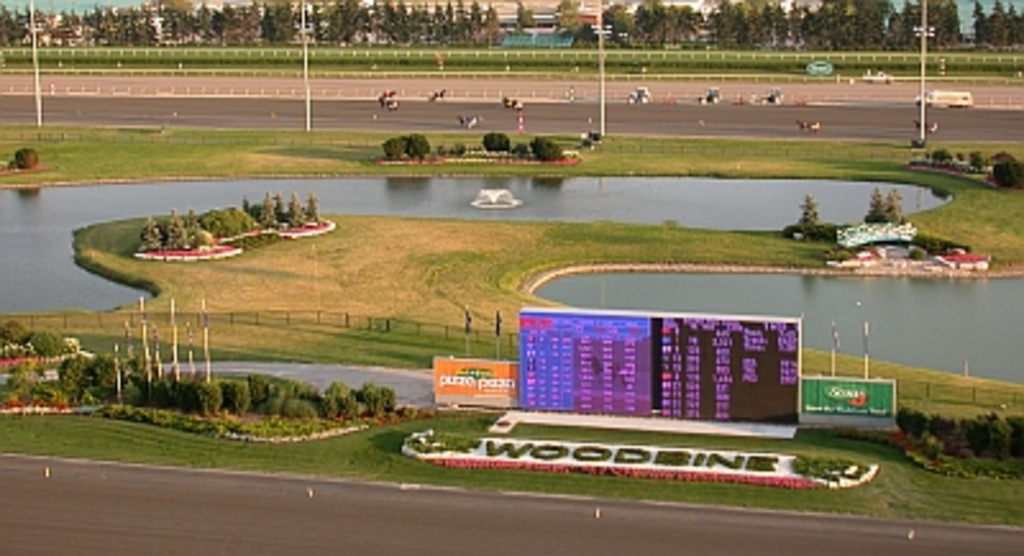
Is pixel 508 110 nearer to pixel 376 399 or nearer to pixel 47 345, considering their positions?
pixel 47 345

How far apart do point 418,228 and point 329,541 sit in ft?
124

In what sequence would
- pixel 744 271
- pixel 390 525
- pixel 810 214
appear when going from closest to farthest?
1. pixel 390 525
2. pixel 744 271
3. pixel 810 214

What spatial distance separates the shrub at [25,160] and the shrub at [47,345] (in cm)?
4317

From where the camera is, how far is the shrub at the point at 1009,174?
7681 cm

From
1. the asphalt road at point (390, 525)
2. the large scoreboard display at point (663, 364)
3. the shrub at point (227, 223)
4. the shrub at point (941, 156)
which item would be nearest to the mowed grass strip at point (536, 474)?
the asphalt road at point (390, 525)

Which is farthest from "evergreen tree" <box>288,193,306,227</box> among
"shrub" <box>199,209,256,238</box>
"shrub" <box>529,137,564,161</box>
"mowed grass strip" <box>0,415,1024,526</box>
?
"mowed grass strip" <box>0,415,1024,526</box>

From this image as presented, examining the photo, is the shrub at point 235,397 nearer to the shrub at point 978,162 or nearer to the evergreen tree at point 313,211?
the evergreen tree at point 313,211

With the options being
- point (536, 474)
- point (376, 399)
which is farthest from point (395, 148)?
point (536, 474)

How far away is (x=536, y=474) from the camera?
38.1m

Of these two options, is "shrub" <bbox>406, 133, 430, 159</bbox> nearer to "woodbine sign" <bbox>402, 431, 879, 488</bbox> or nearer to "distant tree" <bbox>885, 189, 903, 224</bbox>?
"distant tree" <bbox>885, 189, 903, 224</bbox>

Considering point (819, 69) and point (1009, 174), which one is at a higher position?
point (819, 69)

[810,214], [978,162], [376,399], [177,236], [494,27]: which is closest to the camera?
[376,399]

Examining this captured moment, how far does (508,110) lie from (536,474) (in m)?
78.5

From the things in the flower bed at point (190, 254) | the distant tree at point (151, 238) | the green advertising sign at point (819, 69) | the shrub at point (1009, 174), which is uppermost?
the green advertising sign at point (819, 69)
